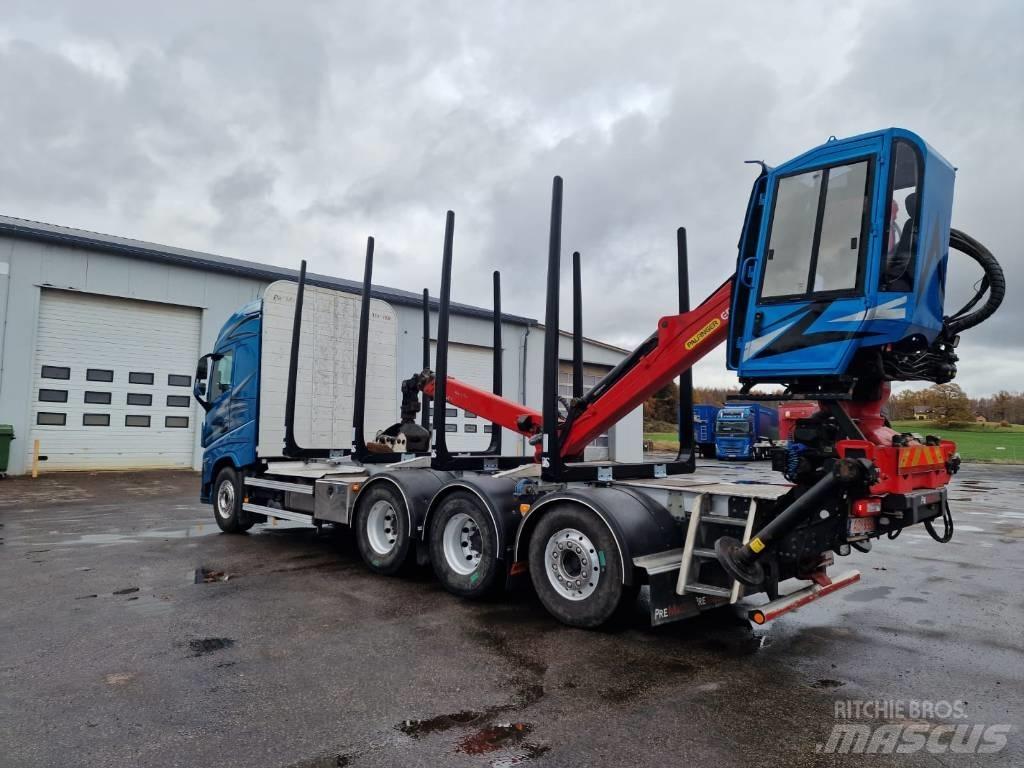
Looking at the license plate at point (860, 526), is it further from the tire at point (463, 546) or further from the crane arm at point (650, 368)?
the tire at point (463, 546)

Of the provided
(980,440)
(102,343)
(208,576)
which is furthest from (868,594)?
(980,440)

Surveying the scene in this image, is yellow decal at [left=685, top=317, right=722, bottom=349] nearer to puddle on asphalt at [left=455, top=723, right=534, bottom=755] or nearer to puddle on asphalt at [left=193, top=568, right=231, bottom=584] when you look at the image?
puddle on asphalt at [left=455, top=723, right=534, bottom=755]

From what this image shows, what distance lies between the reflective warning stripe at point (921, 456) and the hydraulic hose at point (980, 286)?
2.95 ft

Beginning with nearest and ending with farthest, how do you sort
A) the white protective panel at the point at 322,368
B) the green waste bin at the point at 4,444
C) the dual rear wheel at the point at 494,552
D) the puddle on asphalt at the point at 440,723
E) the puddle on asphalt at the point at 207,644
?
the puddle on asphalt at the point at 440,723, the puddle on asphalt at the point at 207,644, the dual rear wheel at the point at 494,552, the white protective panel at the point at 322,368, the green waste bin at the point at 4,444

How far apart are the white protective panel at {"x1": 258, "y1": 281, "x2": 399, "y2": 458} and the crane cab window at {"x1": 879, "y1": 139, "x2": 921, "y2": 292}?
7.22 metres

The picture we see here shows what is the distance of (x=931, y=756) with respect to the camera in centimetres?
342

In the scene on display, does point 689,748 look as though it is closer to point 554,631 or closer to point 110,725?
point 554,631

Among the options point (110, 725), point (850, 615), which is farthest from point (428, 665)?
point (850, 615)

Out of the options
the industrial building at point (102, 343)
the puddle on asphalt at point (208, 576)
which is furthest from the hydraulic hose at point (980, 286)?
the industrial building at point (102, 343)

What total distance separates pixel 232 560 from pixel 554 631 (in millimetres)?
4573

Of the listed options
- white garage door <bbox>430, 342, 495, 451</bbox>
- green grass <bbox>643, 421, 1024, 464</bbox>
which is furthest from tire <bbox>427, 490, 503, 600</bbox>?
green grass <bbox>643, 421, 1024, 464</bbox>

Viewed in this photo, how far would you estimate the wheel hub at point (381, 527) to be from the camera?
24.5ft

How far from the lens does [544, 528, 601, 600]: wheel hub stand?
5395 millimetres

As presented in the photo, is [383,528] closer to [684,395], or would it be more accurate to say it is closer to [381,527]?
[381,527]
